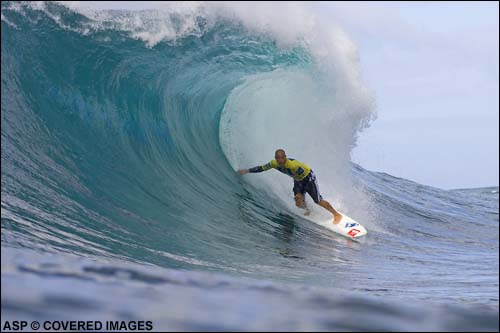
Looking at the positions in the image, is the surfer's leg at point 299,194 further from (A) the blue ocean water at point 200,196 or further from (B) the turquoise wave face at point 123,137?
(B) the turquoise wave face at point 123,137

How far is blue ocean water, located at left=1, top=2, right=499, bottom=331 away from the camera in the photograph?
2.89m

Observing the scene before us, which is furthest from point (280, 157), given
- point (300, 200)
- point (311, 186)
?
point (300, 200)

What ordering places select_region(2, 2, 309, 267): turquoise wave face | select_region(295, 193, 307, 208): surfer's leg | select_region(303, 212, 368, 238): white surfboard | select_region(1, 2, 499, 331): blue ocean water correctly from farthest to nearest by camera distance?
select_region(295, 193, 307, 208): surfer's leg, select_region(303, 212, 368, 238): white surfboard, select_region(2, 2, 309, 267): turquoise wave face, select_region(1, 2, 499, 331): blue ocean water

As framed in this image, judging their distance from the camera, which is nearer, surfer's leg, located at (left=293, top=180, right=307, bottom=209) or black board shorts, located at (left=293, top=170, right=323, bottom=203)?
black board shorts, located at (left=293, top=170, right=323, bottom=203)

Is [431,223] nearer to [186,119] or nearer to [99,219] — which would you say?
[186,119]

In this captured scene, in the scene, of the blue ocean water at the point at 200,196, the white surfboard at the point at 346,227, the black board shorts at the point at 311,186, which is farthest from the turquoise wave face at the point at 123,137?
the white surfboard at the point at 346,227

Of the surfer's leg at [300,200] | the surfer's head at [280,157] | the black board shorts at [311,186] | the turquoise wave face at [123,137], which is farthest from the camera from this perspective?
the surfer's leg at [300,200]

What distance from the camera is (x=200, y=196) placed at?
9.41 m

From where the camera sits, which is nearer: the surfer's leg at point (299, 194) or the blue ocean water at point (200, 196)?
the blue ocean water at point (200, 196)

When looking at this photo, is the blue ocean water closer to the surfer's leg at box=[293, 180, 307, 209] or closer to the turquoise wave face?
the turquoise wave face

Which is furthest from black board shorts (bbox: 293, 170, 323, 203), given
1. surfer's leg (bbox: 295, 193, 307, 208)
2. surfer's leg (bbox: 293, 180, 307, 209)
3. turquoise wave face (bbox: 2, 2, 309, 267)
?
turquoise wave face (bbox: 2, 2, 309, 267)

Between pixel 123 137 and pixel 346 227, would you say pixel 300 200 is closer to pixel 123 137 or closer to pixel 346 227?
pixel 346 227

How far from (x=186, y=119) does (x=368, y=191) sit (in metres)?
4.28

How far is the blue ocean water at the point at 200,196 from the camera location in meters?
2.89
